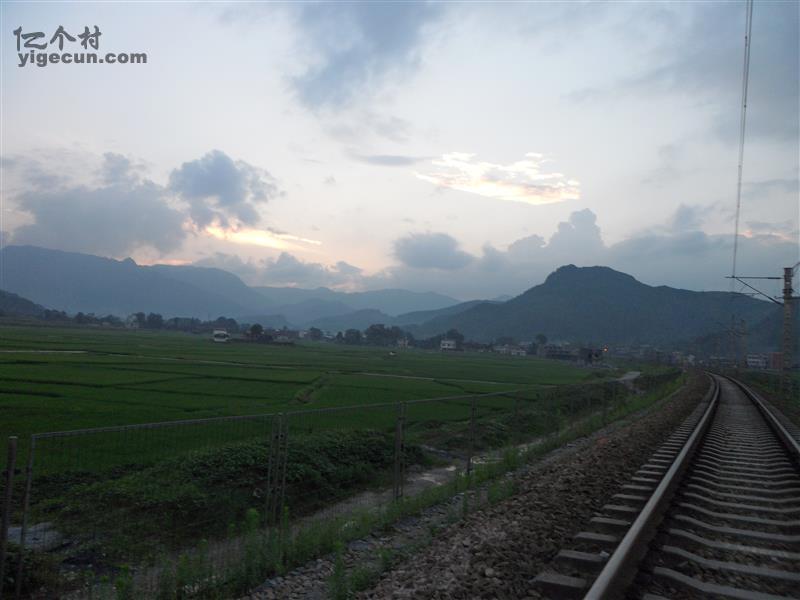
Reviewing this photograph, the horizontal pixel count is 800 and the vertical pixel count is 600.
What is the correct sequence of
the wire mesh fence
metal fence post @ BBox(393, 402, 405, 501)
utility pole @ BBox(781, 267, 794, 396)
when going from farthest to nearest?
utility pole @ BBox(781, 267, 794, 396) < metal fence post @ BBox(393, 402, 405, 501) < the wire mesh fence

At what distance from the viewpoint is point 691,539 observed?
21.6 feet

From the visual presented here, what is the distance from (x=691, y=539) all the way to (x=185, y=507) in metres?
6.28

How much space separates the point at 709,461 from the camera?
12086 millimetres

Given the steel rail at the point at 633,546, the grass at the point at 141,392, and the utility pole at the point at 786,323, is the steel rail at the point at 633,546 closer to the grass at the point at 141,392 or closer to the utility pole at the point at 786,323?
the grass at the point at 141,392

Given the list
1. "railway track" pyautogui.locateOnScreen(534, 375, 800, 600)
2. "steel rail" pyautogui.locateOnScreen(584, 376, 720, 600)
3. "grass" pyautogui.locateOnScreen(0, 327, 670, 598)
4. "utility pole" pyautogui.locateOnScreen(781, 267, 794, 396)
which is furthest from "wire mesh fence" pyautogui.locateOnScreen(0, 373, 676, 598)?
"utility pole" pyautogui.locateOnScreen(781, 267, 794, 396)

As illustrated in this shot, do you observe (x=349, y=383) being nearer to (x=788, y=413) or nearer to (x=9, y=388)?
(x=9, y=388)

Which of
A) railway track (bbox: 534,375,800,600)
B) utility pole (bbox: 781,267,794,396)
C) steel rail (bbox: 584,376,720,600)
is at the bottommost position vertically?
railway track (bbox: 534,375,800,600)

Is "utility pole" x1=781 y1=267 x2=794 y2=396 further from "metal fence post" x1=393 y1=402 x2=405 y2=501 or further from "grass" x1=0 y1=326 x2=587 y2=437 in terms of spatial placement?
"metal fence post" x1=393 y1=402 x2=405 y2=501

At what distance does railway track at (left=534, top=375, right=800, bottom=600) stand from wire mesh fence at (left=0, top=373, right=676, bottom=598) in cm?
348

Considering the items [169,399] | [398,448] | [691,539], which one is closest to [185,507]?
[398,448]

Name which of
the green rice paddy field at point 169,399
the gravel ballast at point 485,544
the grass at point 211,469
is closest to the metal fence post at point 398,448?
the grass at point 211,469

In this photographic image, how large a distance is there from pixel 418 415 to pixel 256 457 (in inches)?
650

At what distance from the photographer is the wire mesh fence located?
6602mm

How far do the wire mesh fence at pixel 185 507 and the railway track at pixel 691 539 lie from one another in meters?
3.48
